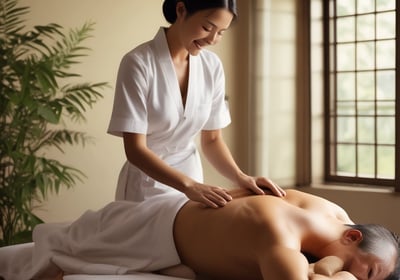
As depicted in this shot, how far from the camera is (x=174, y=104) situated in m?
2.29

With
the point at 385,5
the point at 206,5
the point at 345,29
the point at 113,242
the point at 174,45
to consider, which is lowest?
the point at 113,242

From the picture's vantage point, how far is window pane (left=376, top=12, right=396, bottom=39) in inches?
191

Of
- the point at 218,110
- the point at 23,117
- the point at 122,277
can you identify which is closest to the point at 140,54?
the point at 218,110

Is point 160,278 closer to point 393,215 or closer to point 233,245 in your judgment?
point 233,245

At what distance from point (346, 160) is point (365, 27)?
40.3 inches

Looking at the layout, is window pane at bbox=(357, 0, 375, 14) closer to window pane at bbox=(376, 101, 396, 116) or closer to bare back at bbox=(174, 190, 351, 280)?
window pane at bbox=(376, 101, 396, 116)

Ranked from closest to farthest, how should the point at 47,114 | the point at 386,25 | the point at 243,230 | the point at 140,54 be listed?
the point at 243,230
the point at 140,54
the point at 47,114
the point at 386,25

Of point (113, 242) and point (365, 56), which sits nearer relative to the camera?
point (113, 242)

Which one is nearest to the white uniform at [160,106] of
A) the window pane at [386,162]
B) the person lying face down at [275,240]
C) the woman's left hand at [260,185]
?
the woman's left hand at [260,185]

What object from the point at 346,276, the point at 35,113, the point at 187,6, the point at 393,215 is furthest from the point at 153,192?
the point at 393,215

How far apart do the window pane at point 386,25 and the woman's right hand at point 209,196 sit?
3.36m

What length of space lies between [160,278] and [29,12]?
2472 millimetres

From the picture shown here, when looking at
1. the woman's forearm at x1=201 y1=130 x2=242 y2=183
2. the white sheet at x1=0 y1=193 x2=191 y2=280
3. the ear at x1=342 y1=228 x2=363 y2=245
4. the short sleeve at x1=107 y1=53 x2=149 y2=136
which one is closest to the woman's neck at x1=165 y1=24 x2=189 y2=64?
the short sleeve at x1=107 y1=53 x2=149 y2=136

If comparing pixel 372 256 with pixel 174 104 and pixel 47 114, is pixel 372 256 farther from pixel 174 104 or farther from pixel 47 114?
pixel 47 114
